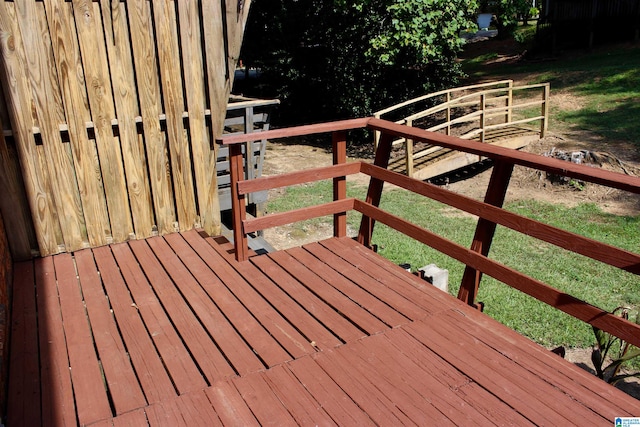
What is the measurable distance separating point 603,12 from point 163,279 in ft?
68.0

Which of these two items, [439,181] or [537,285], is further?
[439,181]

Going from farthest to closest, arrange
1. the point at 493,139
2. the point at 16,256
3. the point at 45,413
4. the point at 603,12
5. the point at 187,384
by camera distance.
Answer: the point at 603,12 < the point at 493,139 < the point at 16,256 < the point at 187,384 < the point at 45,413

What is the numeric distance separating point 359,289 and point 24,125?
8.84 ft

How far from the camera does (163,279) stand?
410 centimetres

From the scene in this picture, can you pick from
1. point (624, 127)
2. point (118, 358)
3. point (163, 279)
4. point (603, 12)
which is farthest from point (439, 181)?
point (603, 12)

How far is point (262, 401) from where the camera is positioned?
2.76 m

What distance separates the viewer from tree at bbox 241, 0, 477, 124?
40.3 ft

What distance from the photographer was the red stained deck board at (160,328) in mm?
2949

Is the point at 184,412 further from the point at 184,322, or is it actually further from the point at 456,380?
→ the point at 456,380

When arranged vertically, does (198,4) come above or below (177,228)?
above

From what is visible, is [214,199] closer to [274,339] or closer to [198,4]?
[198,4]

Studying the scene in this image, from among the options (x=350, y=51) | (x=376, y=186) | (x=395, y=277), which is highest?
(x=350, y=51)

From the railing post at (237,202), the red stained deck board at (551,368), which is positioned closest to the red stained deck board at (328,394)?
the red stained deck board at (551,368)

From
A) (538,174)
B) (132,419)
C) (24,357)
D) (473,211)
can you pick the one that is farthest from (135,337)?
(538,174)
